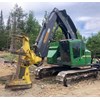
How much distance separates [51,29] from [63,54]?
4.00 feet

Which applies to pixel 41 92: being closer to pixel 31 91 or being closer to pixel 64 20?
pixel 31 91

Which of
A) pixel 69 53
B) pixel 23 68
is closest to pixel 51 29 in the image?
pixel 69 53

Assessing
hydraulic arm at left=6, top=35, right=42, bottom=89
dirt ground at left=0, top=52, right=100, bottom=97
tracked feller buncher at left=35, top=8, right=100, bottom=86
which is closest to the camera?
dirt ground at left=0, top=52, right=100, bottom=97

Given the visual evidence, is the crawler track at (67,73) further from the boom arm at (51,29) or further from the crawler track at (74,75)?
the boom arm at (51,29)

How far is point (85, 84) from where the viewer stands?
12398mm

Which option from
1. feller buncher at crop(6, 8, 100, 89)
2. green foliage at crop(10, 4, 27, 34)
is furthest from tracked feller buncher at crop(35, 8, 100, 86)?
green foliage at crop(10, 4, 27, 34)

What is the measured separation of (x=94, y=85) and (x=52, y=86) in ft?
6.04

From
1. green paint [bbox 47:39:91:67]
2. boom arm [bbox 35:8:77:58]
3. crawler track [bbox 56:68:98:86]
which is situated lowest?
crawler track [bbox 56:68:98:86]

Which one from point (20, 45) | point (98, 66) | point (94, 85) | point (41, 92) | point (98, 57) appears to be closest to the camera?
point (41, 92)

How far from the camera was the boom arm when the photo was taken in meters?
12.6

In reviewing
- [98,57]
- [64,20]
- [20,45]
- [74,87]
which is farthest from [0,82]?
[98,57]

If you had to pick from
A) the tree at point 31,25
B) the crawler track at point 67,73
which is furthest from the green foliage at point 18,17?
the crawler track at point 67,73

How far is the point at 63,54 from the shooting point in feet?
43.1

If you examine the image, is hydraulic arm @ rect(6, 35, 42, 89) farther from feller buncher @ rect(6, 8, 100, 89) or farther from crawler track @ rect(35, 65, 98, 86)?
crawler track @ rect(35, 65, 98, 86)
